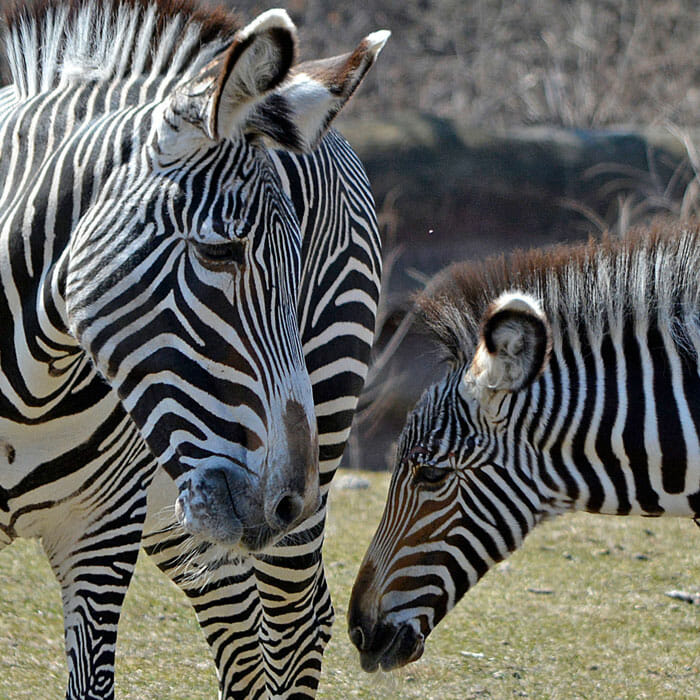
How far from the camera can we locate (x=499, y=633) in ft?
19.1

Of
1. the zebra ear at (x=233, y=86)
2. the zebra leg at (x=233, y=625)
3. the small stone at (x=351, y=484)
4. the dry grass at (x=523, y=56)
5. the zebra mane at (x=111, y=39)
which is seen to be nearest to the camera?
the zebra ear at (x=233, y=86)

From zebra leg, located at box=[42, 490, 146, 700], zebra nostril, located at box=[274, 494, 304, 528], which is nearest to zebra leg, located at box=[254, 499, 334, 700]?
zebra leg, located at box=[42, 490, 146, 700]

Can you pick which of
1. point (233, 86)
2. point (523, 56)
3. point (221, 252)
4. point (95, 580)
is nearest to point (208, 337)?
point (221, 252)

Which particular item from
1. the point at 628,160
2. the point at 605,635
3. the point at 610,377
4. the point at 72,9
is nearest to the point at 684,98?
the point at 628,160

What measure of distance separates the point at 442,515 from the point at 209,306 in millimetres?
1719

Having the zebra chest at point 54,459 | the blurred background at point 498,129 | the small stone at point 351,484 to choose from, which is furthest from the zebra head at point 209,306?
the small stone at point 351,484

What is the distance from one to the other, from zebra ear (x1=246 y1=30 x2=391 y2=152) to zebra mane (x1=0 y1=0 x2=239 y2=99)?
0.37 metres

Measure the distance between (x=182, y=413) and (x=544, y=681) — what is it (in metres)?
3.33

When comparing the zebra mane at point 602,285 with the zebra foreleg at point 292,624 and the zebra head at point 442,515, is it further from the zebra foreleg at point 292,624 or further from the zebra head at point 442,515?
the zebra foreleg at point 292,624

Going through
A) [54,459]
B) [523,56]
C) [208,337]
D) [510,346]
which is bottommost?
[523,56]

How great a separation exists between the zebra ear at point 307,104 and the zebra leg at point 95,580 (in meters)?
1.36

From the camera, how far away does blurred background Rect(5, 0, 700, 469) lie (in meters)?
10.2

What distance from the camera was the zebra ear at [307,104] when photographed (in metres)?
2.57

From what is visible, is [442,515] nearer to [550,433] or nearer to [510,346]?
[550,433]
